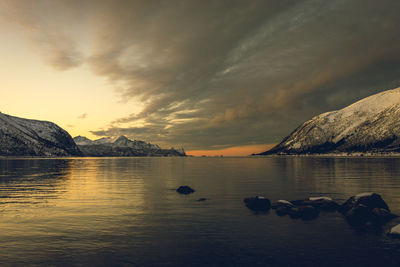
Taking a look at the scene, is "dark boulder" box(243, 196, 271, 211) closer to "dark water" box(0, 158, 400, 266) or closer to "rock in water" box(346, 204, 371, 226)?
"dark water" box(0, 158, 400, 266)

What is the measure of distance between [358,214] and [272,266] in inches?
619

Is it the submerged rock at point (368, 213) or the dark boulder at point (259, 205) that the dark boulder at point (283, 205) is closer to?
the dark boulder at point (259, 205)

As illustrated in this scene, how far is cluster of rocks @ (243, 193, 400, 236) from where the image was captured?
27.1 metres

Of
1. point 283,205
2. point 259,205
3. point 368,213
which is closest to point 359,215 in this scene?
point 368,213

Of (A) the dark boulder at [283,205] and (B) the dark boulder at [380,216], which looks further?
(A) the dark boulder at [283,205]

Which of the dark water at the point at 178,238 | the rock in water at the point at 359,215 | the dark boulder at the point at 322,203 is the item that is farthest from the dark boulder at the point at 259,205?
the rock in water at the point at 359,215

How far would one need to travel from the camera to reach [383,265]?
16.6m

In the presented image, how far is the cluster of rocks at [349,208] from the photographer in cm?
2714

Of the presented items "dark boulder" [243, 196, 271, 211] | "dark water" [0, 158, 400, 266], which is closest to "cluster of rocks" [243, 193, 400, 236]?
"dark boulder" [243, 196, 271, 211]

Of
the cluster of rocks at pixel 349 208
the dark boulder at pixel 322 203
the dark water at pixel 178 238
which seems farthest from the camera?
the dark boulder at pixel 322 203

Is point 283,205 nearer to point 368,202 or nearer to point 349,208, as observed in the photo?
point 349,208

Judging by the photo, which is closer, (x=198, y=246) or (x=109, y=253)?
(x=109, y=253)

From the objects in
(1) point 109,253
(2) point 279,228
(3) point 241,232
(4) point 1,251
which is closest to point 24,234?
(4) point 1,251

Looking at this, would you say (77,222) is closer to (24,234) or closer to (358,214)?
(24,234)
